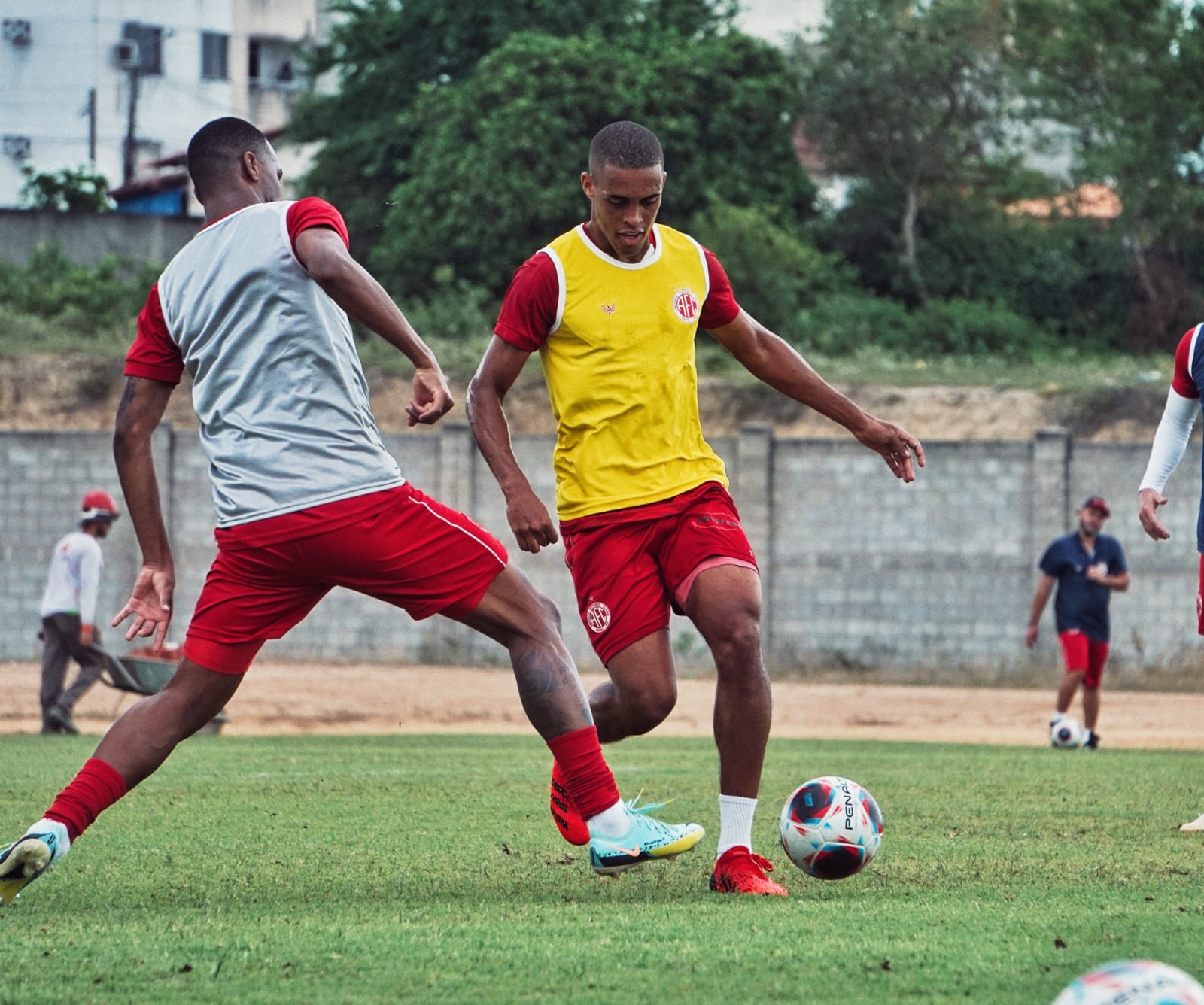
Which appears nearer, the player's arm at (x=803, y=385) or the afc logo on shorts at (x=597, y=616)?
the afc logo on shorts at (x=597, y=616)

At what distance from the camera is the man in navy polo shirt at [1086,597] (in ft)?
51.3

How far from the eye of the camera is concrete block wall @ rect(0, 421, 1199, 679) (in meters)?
23.5

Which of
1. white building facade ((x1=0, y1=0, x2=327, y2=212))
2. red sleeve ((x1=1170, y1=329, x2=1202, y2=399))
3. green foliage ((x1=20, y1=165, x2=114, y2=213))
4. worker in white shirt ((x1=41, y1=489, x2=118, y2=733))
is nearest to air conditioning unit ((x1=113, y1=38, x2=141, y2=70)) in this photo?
white building facade ((x1=0, y1=0, x2=327, y2=212))

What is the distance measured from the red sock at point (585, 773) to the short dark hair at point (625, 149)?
1793 millimetres

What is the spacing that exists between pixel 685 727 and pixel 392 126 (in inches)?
938

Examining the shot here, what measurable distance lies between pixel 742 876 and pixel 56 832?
200 cm

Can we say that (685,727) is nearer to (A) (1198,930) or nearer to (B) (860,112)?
(A) (1198,930)

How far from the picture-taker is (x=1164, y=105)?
37.0 meters

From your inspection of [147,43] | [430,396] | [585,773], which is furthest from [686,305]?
[147,43]

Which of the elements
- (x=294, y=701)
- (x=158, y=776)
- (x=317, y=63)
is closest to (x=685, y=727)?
(x=294, y=701)

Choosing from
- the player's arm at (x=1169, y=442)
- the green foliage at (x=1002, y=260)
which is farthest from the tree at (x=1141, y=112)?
the player's arm at (x=1169, y=442)

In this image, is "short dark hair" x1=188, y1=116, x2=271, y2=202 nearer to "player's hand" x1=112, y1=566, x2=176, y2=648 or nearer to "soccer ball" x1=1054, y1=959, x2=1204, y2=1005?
"player's hand" x1=112, y1=566, x2=176, y2=648

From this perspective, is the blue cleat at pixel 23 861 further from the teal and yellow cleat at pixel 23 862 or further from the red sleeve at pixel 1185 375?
the red sleeve at pixel 1185 375

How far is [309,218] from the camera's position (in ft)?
17.4
